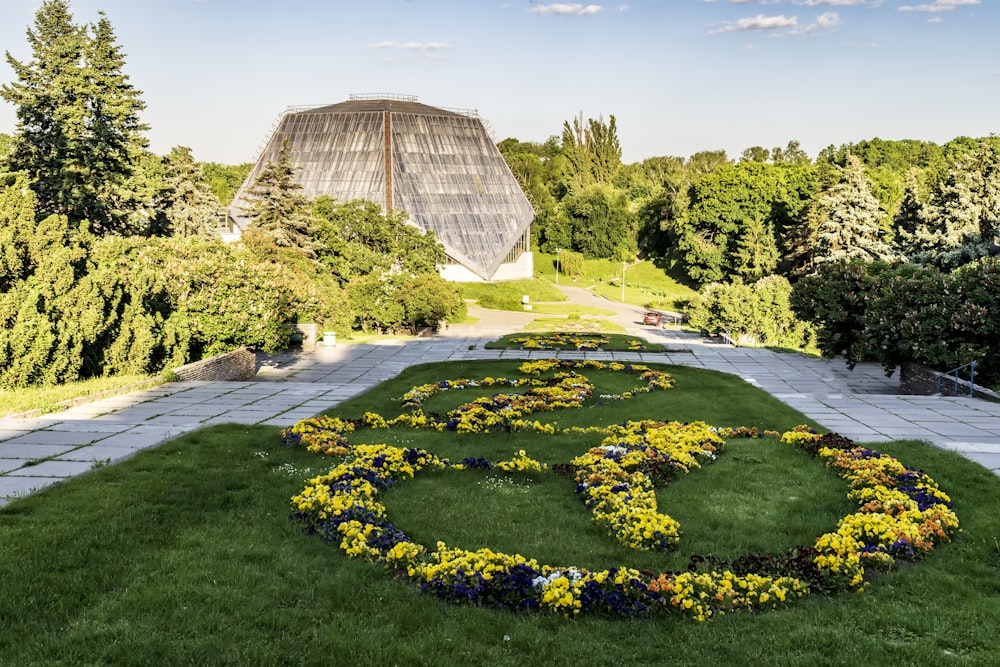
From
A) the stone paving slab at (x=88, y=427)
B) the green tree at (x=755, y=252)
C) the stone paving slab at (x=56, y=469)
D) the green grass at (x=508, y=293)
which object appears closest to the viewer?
the stone paving slab at (x=56, y=469)

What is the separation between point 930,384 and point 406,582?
17.9 meters

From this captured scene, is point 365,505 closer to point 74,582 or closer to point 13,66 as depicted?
point 74,582

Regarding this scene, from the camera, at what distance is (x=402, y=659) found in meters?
5.68

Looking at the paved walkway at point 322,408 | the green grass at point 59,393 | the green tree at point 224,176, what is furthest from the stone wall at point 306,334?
the green tree at point 224,176

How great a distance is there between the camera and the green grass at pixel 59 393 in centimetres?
1438

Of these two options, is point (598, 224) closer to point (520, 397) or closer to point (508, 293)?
point (508, 293)

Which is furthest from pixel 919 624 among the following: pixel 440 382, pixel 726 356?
pixel 726 356

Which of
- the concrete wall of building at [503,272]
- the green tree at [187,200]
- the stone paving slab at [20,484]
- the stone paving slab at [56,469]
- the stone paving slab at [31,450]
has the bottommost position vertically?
the concrete wall of building at [503,272]

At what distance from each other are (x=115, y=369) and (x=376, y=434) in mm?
9231

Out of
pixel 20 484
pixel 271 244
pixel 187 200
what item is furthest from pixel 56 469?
pixel 187 200

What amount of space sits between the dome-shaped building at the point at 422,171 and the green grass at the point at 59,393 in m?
55.2

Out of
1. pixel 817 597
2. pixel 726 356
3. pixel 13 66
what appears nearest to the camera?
pixel 817 597

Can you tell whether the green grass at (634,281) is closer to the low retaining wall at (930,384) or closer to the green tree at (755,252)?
the green tree at (755,252)

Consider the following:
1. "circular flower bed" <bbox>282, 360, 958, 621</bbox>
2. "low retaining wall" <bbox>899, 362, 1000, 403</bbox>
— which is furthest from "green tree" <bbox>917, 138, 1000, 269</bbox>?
"circular flower bed" <bbox>282, 360, 958, 621</bbox>
